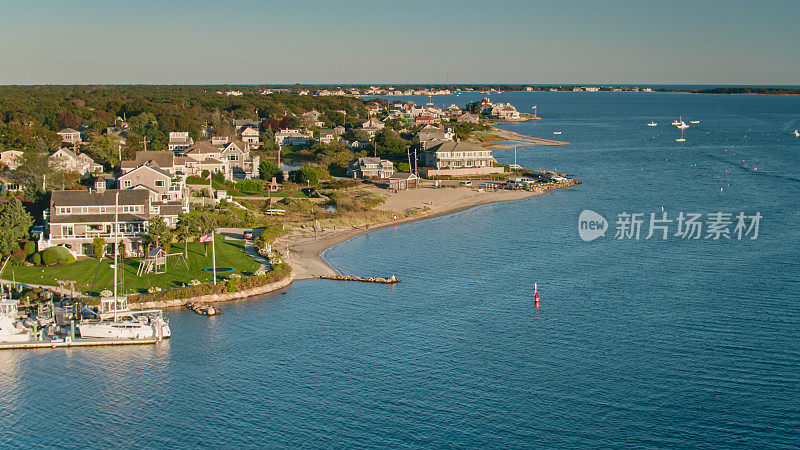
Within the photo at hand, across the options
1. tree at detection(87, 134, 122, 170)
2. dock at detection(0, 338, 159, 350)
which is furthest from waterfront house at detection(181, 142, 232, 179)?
dock at detection(0, 338, 159, 350)

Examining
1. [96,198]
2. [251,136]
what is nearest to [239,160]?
[251,136]

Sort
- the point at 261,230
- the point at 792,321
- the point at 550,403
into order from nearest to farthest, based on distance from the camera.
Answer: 1. the point at 550,403
2. the point at 792,321
3. the point at 261,230

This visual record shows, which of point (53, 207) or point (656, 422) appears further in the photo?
point (53, 207)

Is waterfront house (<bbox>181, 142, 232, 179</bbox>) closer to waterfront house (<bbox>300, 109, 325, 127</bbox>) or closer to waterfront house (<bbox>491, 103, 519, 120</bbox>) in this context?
waterfront house (<bbox>300, 109, 325, 127</bbox>)

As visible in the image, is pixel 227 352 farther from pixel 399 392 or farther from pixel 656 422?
pixel 656 422

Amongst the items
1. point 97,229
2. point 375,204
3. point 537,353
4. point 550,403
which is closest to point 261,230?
point 97,229

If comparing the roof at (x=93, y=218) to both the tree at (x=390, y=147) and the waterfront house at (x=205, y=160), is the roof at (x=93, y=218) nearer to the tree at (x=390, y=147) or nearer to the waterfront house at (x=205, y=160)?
the waterfront house at (x=205, y=160)
